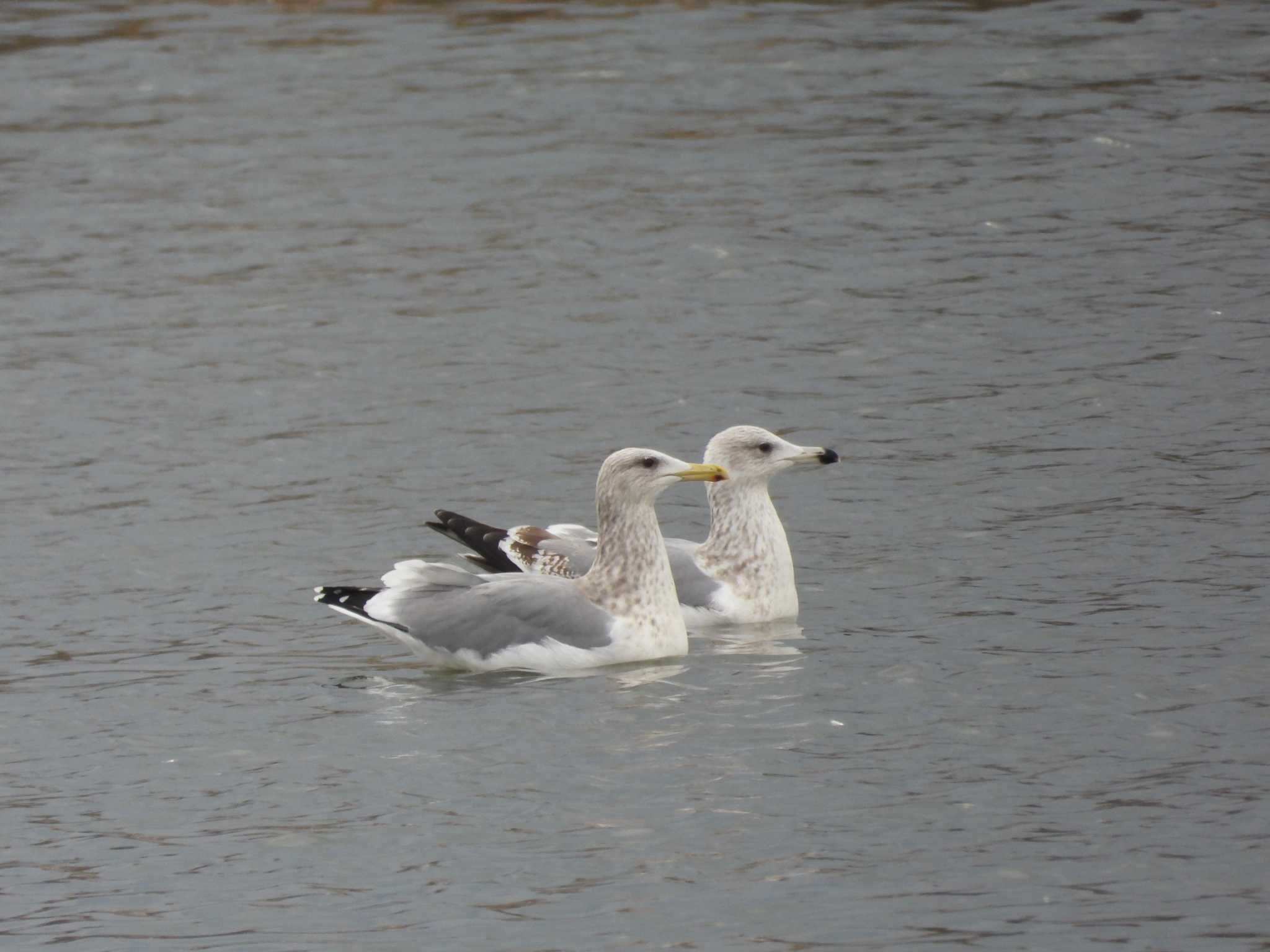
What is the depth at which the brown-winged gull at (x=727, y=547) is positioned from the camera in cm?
1394

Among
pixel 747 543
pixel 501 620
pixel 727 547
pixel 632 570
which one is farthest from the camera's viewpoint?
pixel 727 547

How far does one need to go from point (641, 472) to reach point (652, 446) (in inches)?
161

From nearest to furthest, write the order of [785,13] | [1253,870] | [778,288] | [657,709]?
[1253,870] → [657,709] → [778,288] → [785,13]

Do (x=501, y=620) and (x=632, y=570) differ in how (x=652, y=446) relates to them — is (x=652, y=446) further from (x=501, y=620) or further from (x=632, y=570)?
(x=501, y=620)

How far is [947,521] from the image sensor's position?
15.4m

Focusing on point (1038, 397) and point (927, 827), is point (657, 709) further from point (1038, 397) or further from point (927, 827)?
point (1038, 397)

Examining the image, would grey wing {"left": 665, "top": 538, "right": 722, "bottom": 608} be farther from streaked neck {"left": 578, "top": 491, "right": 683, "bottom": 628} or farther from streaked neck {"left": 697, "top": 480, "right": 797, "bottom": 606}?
streaked neck {"left": 578, "top": 491, "right": 683, "bottom": 628}

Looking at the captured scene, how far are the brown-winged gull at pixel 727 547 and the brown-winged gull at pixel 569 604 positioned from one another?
839 mm

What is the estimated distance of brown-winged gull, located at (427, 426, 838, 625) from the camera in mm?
13938

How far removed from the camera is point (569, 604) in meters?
13.0

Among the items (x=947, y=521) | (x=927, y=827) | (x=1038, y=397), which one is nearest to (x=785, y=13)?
(x=1038, y=397)

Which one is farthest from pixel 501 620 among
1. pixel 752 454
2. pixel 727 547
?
pixel 752 454

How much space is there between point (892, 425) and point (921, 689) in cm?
583

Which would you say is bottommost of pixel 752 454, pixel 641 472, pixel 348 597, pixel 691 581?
pixel 691 581
